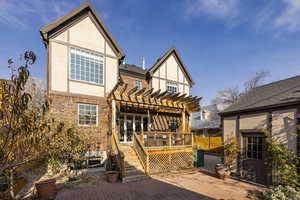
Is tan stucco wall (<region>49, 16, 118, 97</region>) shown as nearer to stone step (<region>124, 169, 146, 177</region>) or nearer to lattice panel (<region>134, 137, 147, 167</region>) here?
lattice panel (<region>134, 137, 147, 167</region>)

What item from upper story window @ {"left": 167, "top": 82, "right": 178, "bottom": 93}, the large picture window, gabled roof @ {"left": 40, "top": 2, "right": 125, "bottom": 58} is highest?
gabled roof @ {"left": 40, "top": 2, "right": 125, "bottom": 58}

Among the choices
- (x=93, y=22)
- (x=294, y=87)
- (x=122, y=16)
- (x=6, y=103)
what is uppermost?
(x=122, y=16)

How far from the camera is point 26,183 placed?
728cm

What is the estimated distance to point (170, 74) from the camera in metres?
15.3

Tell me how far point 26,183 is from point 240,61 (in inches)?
800

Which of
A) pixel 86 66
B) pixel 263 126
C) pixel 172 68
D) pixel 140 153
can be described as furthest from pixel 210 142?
pixel 86 66

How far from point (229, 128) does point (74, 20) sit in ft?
40.7

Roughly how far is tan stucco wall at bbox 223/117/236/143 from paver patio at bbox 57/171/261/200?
103 inches

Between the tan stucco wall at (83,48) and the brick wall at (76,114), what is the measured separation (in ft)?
1.56

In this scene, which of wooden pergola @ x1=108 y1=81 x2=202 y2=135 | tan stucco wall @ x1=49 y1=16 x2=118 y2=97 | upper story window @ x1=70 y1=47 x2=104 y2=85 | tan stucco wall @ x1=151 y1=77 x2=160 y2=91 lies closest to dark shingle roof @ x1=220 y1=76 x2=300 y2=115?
wooden pergola @ x1=108 y1=81 x2=202 y2=135

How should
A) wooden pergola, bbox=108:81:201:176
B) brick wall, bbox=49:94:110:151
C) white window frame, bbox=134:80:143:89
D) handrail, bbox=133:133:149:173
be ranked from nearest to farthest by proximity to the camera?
handrail, bbox=133:133:149:173
brick wall, bbox=49:94:110:151
wooden pergola, bbox=108:81:201:176
white window frame, bbox=134:80:143:89

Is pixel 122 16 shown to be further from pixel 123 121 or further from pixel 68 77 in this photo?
pixel 123 121

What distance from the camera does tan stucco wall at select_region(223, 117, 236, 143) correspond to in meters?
9.62

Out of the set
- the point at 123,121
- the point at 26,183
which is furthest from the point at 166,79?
the point at 26,183
